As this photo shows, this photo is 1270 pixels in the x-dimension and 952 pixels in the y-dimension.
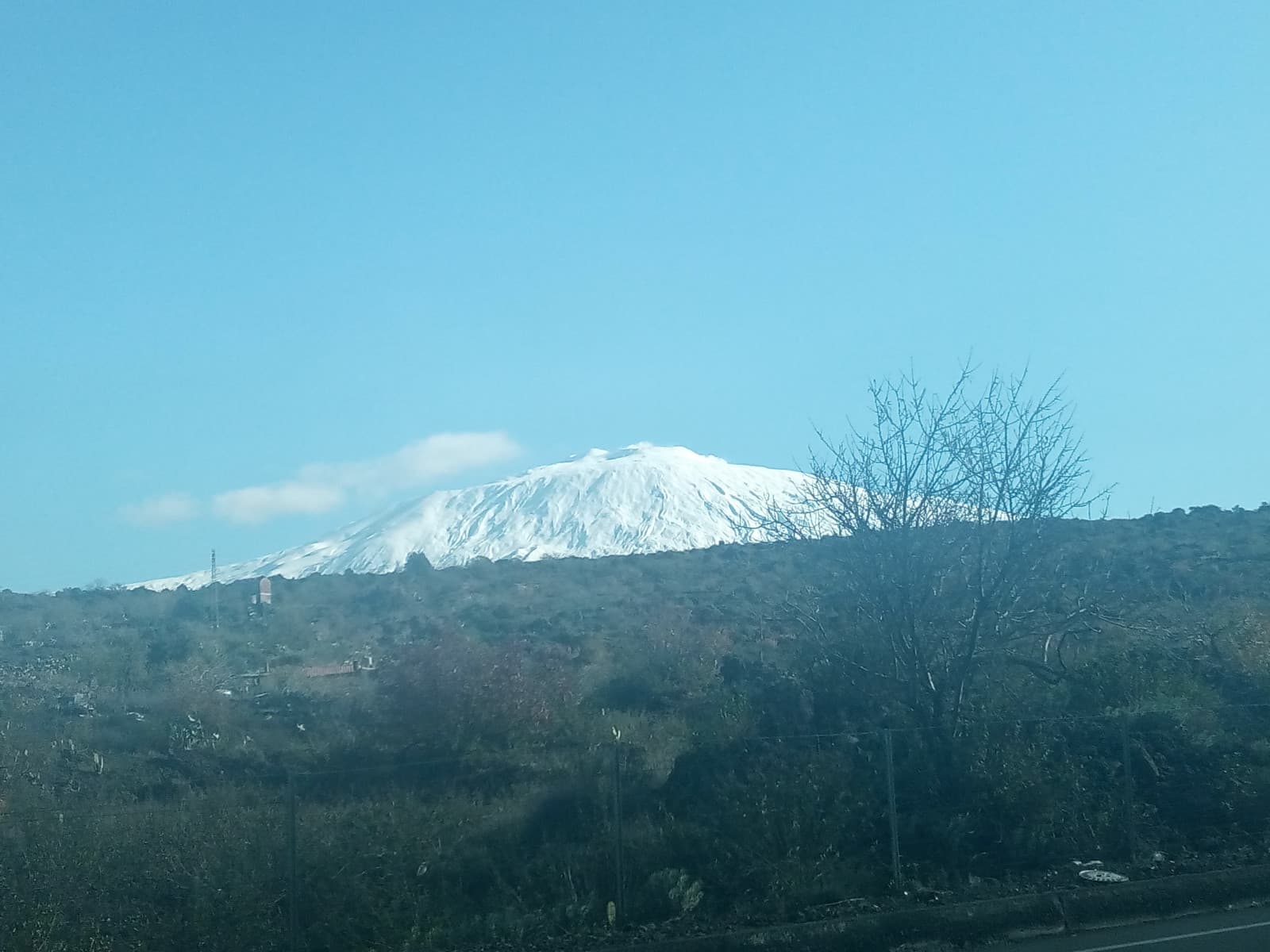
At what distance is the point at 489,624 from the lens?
34.4m

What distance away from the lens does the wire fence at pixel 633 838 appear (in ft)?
38.1

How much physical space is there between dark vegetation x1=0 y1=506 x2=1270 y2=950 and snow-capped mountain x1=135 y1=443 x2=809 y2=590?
47202 millimetres

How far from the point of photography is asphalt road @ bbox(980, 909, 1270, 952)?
11.4 meters

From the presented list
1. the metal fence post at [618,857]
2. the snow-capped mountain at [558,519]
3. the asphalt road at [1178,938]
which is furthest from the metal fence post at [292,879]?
the snow-capped mountain at [558,519]

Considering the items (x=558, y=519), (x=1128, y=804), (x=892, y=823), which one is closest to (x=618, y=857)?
(x=892, y=823)

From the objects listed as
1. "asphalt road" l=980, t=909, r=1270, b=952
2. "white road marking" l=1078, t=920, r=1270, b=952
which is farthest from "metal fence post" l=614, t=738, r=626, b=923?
"white road marking" l=1078, t=920, r=1270, b=952

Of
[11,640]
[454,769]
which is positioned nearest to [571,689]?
[454,769]

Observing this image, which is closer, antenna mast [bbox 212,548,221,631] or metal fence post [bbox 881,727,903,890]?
metal fence post [bbox 881,727,903,890]

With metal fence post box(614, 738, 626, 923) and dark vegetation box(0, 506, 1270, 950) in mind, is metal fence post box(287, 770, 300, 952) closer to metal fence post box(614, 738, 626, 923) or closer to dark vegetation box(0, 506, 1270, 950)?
dark vegetation box(0, 506, 1270, 950)

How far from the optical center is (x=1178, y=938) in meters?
11.8

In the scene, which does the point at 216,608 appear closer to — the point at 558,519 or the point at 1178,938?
the point at 1178,938

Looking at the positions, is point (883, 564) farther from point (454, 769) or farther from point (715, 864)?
point (454, 769)

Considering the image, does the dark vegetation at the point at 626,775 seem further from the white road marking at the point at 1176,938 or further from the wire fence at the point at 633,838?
the white road marking at the point at 1176,938

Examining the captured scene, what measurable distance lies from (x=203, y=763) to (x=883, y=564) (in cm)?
1204
